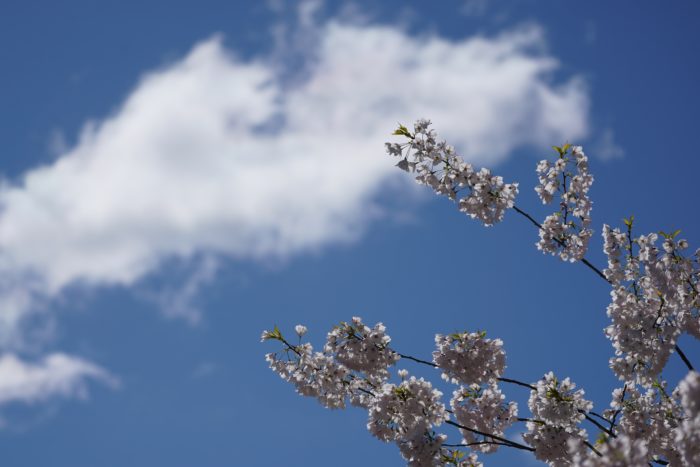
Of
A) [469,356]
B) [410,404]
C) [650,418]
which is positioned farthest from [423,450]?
[650,418]

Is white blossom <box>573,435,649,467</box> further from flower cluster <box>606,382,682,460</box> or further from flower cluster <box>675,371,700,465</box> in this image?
flower cluster <box>606,382,682,460</box>

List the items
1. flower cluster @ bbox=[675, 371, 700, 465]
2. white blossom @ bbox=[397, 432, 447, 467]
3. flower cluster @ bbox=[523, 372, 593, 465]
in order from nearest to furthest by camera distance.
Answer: flower cluster @ bbox=[675, 371, 700, 465] → white blossom @ bbox=[397, 432, 447, 467] → flower cluster @ bbox=[523, 372, 593, 465]

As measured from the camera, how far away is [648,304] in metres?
10.9

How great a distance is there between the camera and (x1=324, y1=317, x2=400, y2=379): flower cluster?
1141cm

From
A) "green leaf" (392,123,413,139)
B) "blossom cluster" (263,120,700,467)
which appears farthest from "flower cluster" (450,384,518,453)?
"green leaf" (392,123,413,139)

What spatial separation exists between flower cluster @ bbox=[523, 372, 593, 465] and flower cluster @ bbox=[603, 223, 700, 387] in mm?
791

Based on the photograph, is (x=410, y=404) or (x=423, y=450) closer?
(x=423, y=450)


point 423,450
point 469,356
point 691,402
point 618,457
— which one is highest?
point 469,356

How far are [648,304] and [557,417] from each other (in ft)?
7.03

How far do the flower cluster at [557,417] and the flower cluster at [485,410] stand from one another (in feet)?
3.93

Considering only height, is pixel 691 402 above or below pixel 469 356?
below

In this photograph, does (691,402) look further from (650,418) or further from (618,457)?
(650,418)

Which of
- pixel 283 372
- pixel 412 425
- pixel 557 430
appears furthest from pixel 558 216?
pixel 283 372

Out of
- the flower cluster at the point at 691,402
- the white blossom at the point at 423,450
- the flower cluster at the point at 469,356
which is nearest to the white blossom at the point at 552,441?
the flower cluster at the point at 469,356
